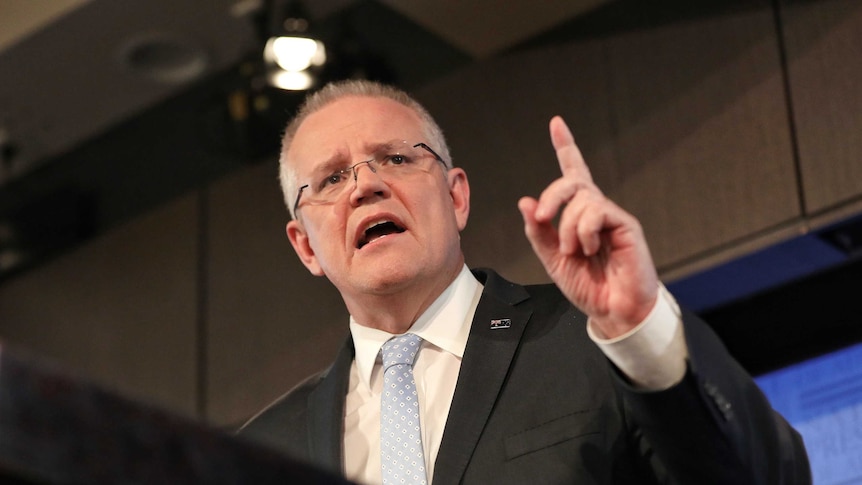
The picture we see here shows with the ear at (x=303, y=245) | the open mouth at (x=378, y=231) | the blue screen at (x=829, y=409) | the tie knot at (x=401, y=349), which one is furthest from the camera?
the blue screen at (x=829, y=409)

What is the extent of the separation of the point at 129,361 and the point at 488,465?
3.13 metres

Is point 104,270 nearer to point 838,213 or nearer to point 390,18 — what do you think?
point 390,18

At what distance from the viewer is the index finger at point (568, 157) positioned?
52.6 inches

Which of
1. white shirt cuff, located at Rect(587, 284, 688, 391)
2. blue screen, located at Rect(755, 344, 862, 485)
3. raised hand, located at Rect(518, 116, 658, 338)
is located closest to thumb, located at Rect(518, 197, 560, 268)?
raised hand, located at Rect(518, 116, 658, 338)

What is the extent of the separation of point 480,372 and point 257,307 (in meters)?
2.64

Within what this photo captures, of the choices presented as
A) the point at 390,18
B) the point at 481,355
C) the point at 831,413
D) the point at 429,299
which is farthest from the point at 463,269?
the point at 390,18

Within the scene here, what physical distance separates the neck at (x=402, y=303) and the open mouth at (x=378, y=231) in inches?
3.6

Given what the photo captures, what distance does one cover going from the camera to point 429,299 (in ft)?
6.11

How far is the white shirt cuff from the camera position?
129 centimetres

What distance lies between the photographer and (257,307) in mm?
4180

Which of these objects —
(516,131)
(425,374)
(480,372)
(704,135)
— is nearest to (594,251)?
(480,372)

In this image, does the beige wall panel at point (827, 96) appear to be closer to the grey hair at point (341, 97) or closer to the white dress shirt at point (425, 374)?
the grey hair at point (341, 97)

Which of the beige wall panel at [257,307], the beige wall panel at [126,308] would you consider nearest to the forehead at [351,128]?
the beige wall panel at [257,307]

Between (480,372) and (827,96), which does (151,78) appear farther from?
(480,372)
